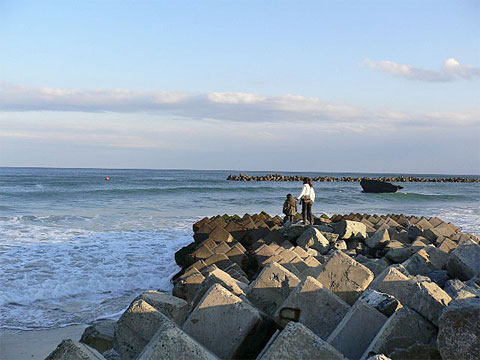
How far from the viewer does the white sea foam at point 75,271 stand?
302 inches

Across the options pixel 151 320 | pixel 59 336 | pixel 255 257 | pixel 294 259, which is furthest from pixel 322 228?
pixel 151 320

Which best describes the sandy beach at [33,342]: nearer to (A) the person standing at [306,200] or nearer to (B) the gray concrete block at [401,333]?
(B) the gray concrete block at [401,333]

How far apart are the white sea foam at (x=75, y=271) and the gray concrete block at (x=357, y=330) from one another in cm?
459

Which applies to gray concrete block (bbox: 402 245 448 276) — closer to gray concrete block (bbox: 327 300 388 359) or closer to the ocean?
gray concrete block (bbox: 327 300 388 359)

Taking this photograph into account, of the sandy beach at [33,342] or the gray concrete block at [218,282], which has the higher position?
the gray concrete block at [218,282]

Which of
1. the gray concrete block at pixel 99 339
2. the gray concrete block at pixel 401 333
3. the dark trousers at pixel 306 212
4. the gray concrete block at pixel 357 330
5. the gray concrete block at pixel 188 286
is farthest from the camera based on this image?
the dark trousers at pixel 306 212

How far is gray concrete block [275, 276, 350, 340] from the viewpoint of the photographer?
4.03 m

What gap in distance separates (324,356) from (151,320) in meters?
1.58

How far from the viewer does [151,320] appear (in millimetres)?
4180

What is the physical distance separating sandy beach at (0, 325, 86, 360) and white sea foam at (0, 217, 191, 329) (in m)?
0.34

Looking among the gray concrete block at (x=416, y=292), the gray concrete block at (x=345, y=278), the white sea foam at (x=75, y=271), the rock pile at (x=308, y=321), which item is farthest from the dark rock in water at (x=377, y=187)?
the gray concrete block at (x=416, y=292)

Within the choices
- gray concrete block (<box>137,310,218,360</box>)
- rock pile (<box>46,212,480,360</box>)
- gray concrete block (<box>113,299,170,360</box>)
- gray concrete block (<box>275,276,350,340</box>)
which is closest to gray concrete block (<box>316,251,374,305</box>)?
rock pile (<box>46,212,480,360</box>)

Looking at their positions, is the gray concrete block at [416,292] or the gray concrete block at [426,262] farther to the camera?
the gray concrete block at [426,262]

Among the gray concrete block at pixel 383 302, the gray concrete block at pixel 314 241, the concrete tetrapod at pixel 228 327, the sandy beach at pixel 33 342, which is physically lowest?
the sandy beach at pixel 33 342
